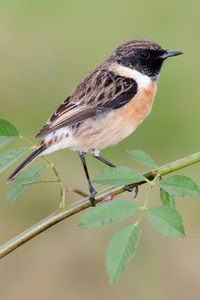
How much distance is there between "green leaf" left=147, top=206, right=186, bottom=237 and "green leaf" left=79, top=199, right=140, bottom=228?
0.09 meters

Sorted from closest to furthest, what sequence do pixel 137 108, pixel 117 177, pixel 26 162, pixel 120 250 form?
pixel 120 250, pixel 117 177, pixel 26 162, pixel 137 108

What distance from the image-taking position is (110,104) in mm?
3652

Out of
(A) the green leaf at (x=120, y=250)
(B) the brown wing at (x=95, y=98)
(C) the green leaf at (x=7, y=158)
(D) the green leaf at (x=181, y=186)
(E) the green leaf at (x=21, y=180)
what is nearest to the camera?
(A) the green leaf at (x=120, y=250)

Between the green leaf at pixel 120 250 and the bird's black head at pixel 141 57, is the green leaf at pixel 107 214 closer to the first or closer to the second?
the green leaf at pixel 120 250

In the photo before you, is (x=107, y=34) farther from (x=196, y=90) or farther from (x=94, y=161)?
(x=94, y=161)

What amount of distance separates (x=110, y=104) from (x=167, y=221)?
1925 mm

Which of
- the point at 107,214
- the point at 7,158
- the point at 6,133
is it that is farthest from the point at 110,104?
the point at 107,214

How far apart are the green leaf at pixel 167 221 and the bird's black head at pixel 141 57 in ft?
6.34

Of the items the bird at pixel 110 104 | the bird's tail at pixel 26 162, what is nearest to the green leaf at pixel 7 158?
the bird's tail at pixel 26 162

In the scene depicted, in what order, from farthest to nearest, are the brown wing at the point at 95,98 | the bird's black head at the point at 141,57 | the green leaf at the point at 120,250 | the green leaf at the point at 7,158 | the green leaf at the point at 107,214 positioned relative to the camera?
the bird's black head at the point at 141,57 → the brown wing at the point at 95,98 → the green leaf at the point at 7,158 → the green leaf at the point at 107,214 → the green leaf at the point at 120,250

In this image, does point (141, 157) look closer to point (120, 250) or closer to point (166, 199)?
point (166, 199)

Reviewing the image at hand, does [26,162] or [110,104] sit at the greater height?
[26,162]

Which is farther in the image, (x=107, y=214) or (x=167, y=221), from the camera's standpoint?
(x=107, y=214)

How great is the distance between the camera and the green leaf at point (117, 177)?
2037mm
